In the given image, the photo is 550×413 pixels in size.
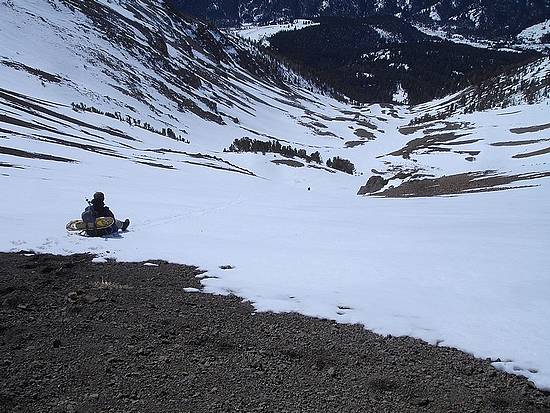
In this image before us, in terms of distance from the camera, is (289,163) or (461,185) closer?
(461,185)

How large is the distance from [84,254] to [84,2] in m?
124

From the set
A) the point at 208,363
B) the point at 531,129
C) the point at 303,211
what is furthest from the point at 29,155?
the point at 531,129

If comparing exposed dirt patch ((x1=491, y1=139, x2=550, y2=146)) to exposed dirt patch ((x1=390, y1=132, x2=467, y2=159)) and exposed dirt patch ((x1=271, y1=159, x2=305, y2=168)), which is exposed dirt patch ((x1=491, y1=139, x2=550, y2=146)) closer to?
exposed dirt patch ((x1=390, y1=132, x2=467, y2=159))

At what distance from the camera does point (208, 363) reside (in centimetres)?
660

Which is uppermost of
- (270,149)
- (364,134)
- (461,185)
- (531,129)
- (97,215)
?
(364,134)

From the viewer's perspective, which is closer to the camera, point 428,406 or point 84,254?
point 428,406

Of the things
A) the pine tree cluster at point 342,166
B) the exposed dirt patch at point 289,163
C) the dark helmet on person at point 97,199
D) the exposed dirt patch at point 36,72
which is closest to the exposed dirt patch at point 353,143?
the pine tree cluster at point 342,166

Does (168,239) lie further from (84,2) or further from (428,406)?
(84,2)

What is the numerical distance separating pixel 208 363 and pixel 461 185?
1251 inches

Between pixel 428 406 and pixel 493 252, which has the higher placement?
pixel 493 252

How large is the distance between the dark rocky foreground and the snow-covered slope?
68 centimetres

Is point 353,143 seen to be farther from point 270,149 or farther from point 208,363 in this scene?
point 208,363

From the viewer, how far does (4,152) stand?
89.0ft

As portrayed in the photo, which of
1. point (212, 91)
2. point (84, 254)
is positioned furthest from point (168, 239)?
point (212, 91)
